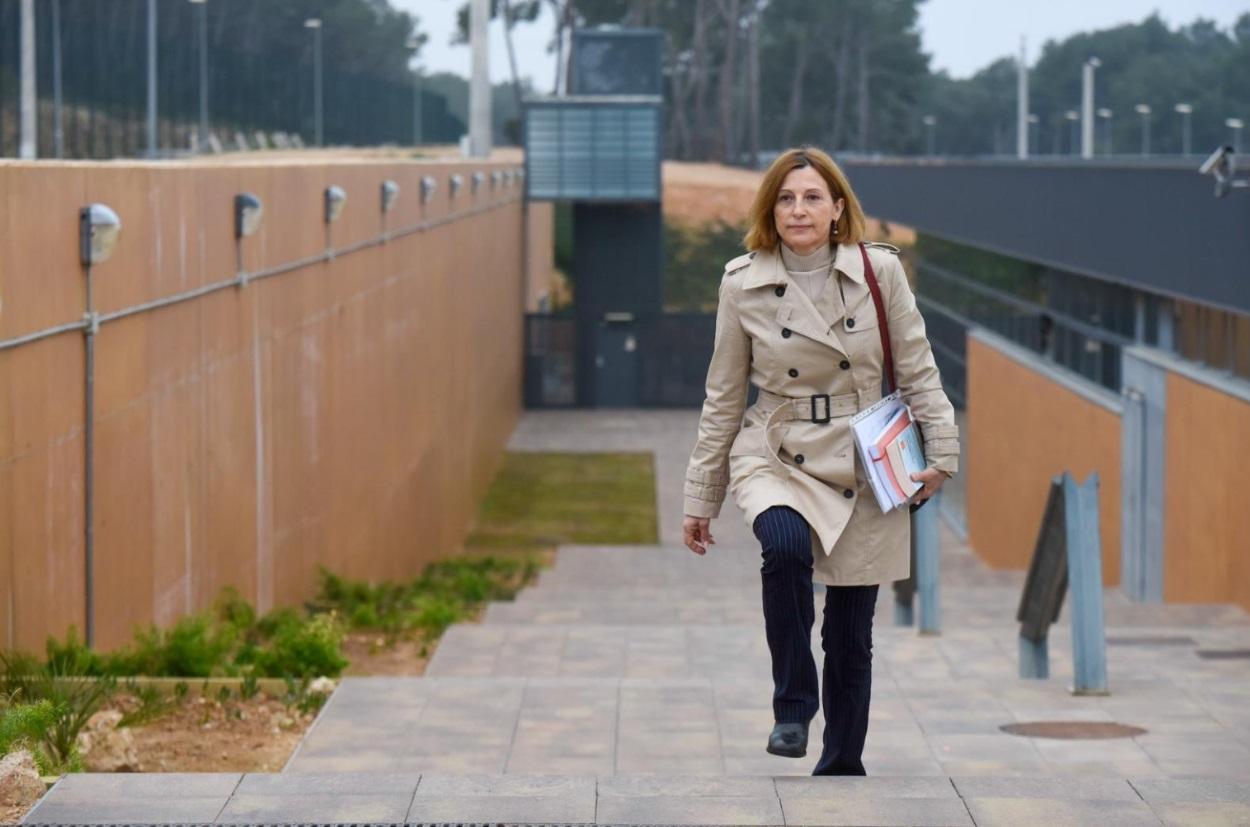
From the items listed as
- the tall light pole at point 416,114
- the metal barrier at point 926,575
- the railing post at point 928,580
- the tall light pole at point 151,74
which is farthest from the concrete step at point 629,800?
the tall light pole at point 416,114

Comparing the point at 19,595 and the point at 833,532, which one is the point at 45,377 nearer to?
the point at 19,595

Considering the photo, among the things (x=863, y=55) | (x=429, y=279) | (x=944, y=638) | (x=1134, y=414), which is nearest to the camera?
(x=944, y=638)

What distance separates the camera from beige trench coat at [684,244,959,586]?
5059mm

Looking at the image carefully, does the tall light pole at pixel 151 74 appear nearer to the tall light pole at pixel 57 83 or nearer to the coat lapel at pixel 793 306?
the tall light pole at pixel 57 83

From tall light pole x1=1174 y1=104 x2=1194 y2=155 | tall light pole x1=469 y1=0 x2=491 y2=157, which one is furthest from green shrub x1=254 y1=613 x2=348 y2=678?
tall light pole x1=469 y1=0 x2=491 y2=157

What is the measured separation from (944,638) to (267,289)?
4.74 m

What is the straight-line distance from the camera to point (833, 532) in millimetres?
5059

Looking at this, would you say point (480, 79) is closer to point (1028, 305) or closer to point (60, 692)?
point (1028, 305)

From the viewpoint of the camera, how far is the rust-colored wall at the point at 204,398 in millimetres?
7672

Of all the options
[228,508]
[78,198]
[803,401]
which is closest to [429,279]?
[228,508]

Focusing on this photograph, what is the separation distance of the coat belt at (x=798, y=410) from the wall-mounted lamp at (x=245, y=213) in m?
6.99

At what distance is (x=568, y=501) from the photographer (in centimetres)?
3067

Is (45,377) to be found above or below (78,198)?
below

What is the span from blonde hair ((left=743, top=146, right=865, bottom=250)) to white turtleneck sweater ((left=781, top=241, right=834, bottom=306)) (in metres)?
0.05
